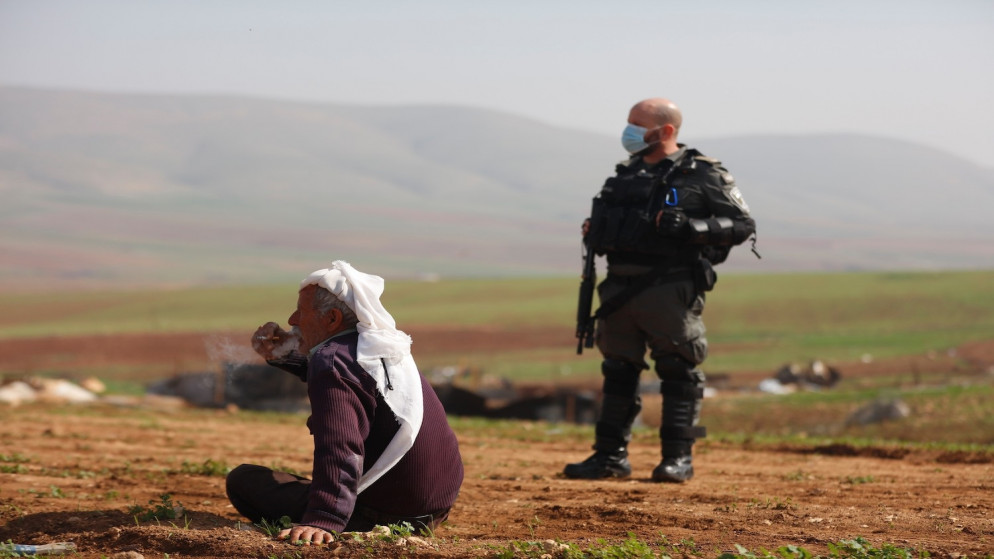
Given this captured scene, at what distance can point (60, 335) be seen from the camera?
4734 centimetres

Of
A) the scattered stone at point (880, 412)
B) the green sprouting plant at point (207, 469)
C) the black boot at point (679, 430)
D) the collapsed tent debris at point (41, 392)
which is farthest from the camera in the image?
the collapsed tent debris at point (41, 392)

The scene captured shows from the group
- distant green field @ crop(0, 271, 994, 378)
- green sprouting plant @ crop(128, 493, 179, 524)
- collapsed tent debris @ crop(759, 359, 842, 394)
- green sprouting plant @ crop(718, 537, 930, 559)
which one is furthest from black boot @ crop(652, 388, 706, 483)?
distant green field @ crop(0, 271, 994, 378)

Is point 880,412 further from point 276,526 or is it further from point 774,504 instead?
point 276,526

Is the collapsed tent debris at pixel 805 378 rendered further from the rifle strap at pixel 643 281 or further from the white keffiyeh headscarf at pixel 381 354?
the white keffiyeh headscarf at pixel 381 354

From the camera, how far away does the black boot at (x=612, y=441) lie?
27.4ft

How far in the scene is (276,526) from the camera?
560 cm

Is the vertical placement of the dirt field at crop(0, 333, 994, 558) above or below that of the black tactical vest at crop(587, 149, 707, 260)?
below

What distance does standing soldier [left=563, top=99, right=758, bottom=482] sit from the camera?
26.2 feet

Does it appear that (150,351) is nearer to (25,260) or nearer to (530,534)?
(530,534)

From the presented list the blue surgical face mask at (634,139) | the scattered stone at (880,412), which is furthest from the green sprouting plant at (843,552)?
the scattered stone at (880,412)

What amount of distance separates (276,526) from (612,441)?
331 cm

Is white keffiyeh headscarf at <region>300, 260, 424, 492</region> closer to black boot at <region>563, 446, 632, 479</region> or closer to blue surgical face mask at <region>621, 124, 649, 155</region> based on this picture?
black boot at <region>563, 446, 632, 479</region>

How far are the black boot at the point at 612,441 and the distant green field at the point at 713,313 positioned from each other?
75.7ft

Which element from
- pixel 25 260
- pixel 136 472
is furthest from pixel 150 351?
pixel 25 260
